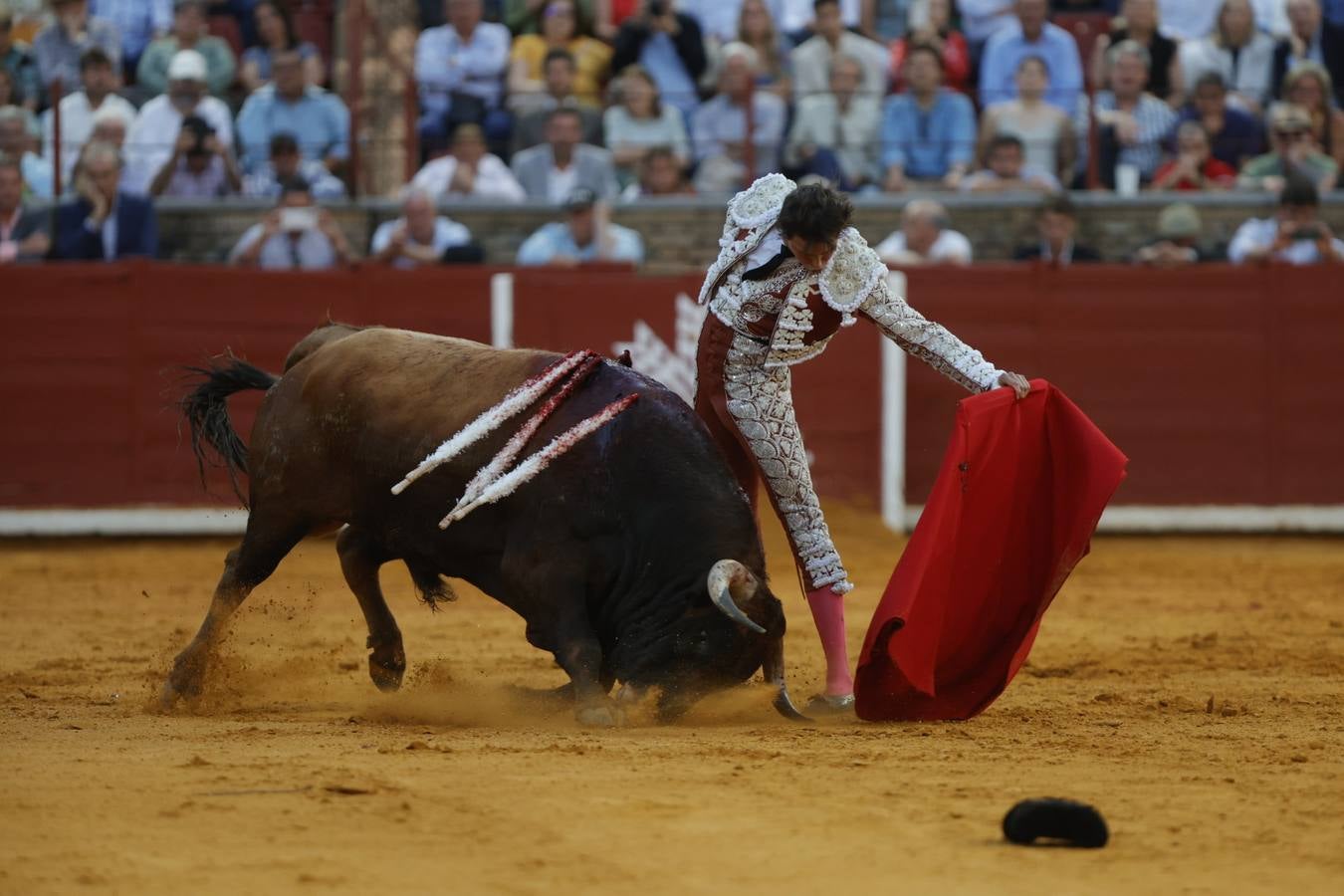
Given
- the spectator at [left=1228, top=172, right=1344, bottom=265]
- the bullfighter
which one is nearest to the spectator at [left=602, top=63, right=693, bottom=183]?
the spectator at [left=1228, top=172, right=1344, bottom=265]

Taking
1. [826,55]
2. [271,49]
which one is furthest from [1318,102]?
[271,49]

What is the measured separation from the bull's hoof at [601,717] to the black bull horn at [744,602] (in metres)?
0.36

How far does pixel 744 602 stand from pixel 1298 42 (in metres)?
6.96

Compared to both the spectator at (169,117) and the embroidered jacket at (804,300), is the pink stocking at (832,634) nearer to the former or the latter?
the embroidered jacket at (804,300)

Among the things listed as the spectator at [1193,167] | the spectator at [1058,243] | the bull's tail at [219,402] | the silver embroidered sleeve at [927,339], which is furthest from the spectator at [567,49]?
the silver embroidered sleeve at [927,339]

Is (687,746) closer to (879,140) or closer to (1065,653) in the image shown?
(1065,653)

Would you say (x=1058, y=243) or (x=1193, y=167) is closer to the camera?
(x=1058, y=243)

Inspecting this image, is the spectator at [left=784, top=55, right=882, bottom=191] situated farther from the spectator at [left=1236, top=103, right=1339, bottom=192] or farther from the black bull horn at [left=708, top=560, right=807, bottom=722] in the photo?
the black bull horn at [left=708, top=560, right=807, bottom=722]

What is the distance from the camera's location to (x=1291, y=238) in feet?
31.4

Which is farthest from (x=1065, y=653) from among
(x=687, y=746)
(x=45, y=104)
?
(x=45, y=104)

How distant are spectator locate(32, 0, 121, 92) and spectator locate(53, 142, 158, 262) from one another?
1.26 meters

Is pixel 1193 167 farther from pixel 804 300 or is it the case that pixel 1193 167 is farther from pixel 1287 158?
pixel 804 300

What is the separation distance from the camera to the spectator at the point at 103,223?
9539 millimetres

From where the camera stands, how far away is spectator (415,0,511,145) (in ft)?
33.9
